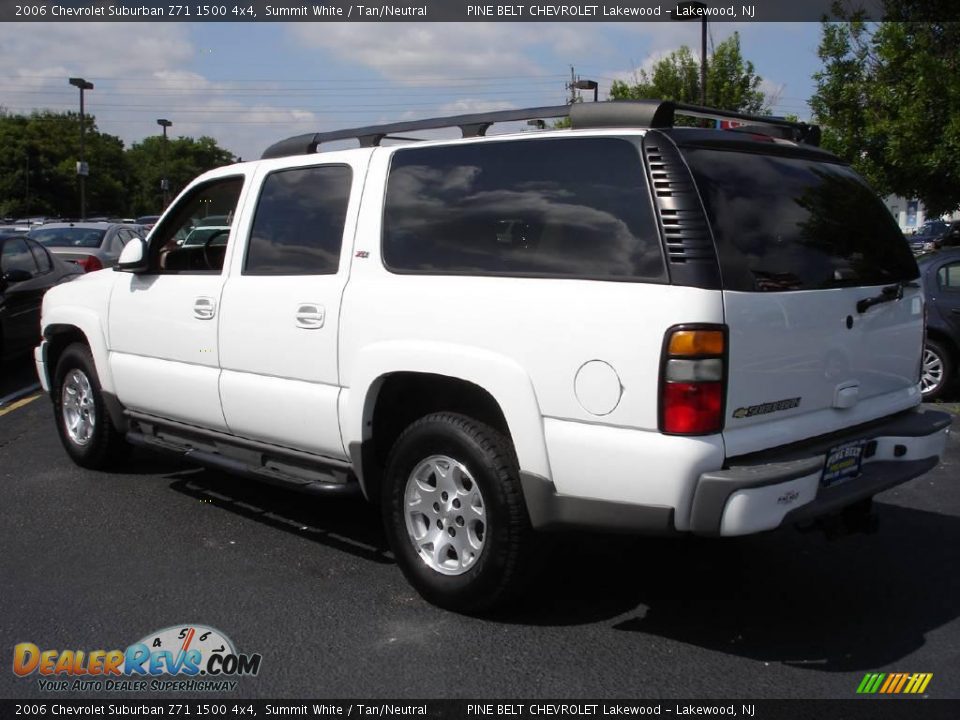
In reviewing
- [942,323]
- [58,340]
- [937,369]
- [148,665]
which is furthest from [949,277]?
[148,665]

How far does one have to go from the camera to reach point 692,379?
341 centimetres

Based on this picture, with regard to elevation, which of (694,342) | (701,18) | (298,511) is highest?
(701,18)

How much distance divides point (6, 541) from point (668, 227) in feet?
13.0

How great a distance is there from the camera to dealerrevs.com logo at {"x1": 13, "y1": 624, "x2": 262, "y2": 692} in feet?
11.9

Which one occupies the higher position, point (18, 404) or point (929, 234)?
point (929, 234)

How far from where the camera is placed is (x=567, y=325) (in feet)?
12.0

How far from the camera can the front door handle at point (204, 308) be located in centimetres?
525

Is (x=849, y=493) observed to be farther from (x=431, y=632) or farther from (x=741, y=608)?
(x=431, y=632)

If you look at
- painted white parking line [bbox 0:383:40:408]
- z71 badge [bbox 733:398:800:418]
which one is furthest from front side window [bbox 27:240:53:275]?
z71 badge [bbox 733:398:800:418]

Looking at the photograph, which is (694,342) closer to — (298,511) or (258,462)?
(258,462)

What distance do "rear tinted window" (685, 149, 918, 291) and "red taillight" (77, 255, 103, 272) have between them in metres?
11.1

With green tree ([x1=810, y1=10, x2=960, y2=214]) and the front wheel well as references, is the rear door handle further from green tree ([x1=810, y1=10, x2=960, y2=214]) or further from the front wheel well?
green tree ([x1=810, y1=10, x2=960, y2=214])

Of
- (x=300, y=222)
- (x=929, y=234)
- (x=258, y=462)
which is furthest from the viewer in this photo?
(x=929, y=234)
